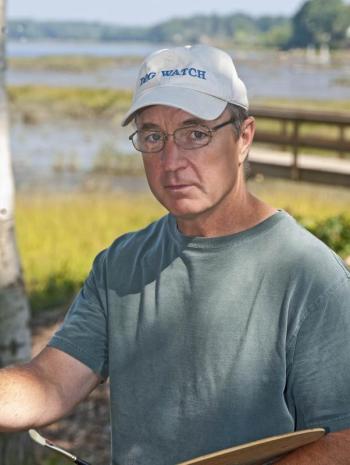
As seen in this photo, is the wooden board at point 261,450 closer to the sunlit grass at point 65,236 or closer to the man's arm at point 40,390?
the man's arm at point 40,390

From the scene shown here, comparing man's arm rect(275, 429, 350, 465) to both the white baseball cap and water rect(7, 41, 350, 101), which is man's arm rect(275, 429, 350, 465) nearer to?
the white baseball cap

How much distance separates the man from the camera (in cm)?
228

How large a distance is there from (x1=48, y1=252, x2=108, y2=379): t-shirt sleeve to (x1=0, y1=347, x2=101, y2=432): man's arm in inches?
0.9

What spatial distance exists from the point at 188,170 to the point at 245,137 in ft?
0.63

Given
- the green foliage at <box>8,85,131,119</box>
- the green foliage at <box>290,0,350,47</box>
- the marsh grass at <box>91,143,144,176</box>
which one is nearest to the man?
the green foliage at <box>290,0,350,47</box>

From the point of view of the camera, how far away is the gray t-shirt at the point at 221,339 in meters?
2.25

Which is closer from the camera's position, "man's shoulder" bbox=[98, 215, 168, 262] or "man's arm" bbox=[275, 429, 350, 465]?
"man's arm" bbox=[275, 429, 350, 465]

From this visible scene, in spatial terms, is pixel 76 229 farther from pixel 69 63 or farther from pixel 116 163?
pixel 69 63

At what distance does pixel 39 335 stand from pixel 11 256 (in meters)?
2.72

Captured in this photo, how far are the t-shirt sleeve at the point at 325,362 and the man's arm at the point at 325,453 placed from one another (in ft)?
0.16

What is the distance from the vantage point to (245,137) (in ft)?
8.30

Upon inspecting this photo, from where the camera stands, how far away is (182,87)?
240cm

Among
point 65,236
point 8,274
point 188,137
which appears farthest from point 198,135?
point 65,236

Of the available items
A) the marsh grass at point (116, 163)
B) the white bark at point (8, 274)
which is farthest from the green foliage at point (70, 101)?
the white bark at point (8, 274)
